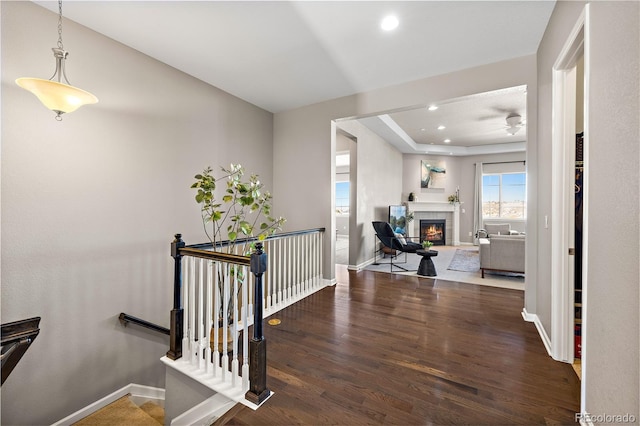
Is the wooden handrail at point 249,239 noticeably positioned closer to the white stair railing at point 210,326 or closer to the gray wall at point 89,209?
the white stair railing at point 210,326

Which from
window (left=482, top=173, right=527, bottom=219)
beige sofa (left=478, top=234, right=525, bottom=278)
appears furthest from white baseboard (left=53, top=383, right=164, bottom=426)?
window (left=482, top=173, right=527, bottom=219)

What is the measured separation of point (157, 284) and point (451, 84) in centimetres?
426

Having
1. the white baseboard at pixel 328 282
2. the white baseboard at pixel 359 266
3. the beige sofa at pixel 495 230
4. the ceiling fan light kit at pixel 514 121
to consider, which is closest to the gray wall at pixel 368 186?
the white baseboard at pixel 359 266

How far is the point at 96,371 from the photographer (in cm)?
247

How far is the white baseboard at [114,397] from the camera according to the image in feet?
7.55

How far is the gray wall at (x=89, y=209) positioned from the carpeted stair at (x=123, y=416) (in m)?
0.14

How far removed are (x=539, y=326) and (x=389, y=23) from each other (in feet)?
10.8

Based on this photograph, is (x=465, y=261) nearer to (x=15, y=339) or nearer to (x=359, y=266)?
(x=359, y=266)

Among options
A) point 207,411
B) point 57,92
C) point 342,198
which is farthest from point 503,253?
point 342,198

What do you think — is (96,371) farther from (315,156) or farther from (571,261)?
(571,261)

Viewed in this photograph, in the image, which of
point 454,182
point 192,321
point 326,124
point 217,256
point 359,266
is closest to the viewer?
point 217,256

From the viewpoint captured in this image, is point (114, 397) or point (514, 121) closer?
point (114, 397)

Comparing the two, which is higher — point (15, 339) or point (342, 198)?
point (342, 198)

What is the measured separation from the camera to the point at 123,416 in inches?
96.0
